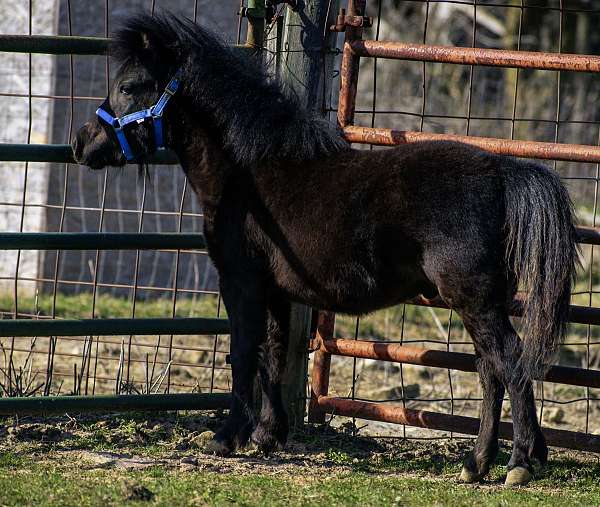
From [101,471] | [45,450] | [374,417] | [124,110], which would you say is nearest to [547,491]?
[374,417]

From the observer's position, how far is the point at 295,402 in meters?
5.32

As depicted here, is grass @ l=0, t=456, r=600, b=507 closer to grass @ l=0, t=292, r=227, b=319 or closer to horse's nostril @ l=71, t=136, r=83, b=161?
horse's nostril @ l=71, t=136, r=83, b=161

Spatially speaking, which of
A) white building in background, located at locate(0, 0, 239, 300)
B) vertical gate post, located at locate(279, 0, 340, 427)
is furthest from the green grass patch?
white building in background, located at locate(0, 0, 239, 300)

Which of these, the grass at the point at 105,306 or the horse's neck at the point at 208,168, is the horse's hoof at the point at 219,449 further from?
the grass at the point at 105,306

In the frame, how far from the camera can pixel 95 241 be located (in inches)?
193

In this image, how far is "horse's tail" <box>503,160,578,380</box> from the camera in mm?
4242

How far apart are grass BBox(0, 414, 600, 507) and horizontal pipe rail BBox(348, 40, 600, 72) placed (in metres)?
1.98

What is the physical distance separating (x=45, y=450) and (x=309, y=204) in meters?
1.73

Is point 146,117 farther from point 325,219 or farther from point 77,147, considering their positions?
point 325,219

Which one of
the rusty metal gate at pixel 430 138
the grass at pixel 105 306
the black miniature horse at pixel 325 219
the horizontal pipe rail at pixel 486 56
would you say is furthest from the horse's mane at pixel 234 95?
the grass at pixel 105 306

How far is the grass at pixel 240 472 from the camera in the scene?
3994 mm

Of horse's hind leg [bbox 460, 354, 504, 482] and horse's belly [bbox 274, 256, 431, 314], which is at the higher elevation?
horse's belly [bbox 274, 256, 431, 314]

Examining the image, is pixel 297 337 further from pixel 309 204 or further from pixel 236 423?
pixel 309 204

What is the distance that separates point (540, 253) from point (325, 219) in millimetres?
977
